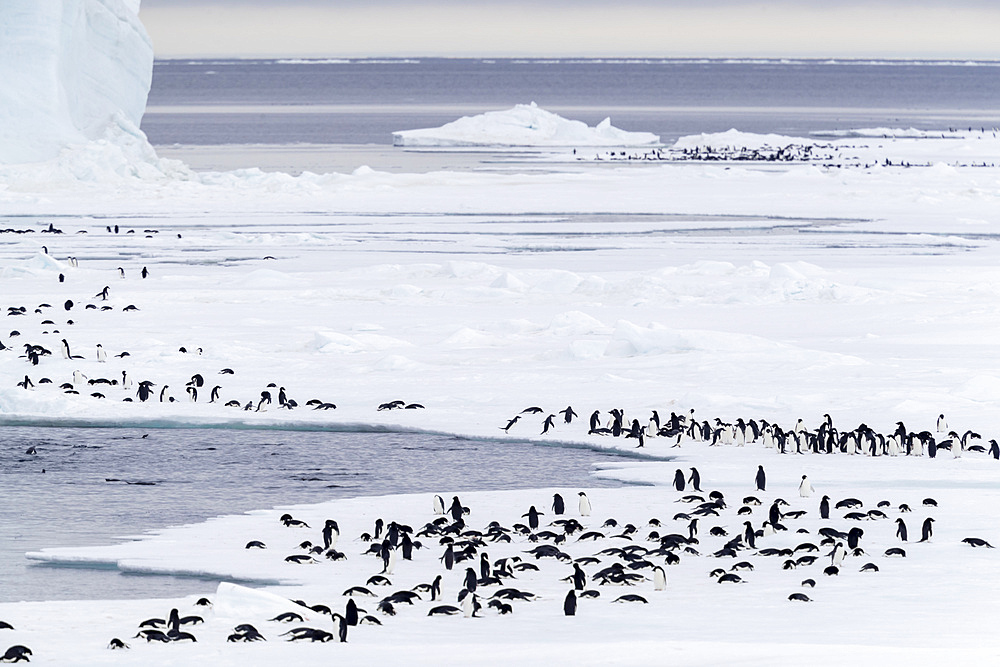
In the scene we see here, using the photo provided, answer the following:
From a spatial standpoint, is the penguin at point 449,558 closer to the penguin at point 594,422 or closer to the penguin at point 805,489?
the penguin at point 805,489

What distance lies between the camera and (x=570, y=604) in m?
8.30

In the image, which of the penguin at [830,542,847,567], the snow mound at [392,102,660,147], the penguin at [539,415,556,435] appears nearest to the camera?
the penguin at [830,542,847,567]

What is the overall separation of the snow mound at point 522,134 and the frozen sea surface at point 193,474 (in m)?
54.2

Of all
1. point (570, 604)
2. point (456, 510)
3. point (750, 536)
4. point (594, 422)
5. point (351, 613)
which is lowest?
point (351, 613)

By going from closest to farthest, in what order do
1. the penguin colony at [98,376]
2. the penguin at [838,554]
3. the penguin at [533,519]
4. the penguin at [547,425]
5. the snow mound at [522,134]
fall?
the penguin at [838,554] → the penguin at [533,519] → the penguin at [547,425] → the penguin colony at [98,376] → the snow mound at [522,134]

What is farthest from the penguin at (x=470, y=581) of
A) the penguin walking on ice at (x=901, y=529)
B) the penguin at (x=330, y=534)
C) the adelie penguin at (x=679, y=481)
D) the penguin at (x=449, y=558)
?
the adelie penguin at (x=679, y=481)

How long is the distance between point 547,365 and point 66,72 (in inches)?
1037

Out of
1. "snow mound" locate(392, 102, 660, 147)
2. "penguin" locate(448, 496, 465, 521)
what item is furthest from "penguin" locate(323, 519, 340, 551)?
"snow mound" locate(392, 102, 660, 147)

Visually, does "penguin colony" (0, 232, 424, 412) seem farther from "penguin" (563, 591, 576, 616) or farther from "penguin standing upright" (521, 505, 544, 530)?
"penguin" (563, 591, 576, 616)

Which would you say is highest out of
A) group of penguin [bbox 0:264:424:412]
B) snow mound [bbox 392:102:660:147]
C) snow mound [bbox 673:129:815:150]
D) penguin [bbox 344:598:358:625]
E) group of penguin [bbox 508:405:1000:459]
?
snow mound [bbox 392:102:660:147]

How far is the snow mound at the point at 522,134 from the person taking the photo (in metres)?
68.9

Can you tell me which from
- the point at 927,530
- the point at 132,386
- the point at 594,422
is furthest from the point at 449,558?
→ the point at 132,386

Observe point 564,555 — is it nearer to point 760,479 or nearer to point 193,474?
point 760,479

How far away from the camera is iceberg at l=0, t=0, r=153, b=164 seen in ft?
123
